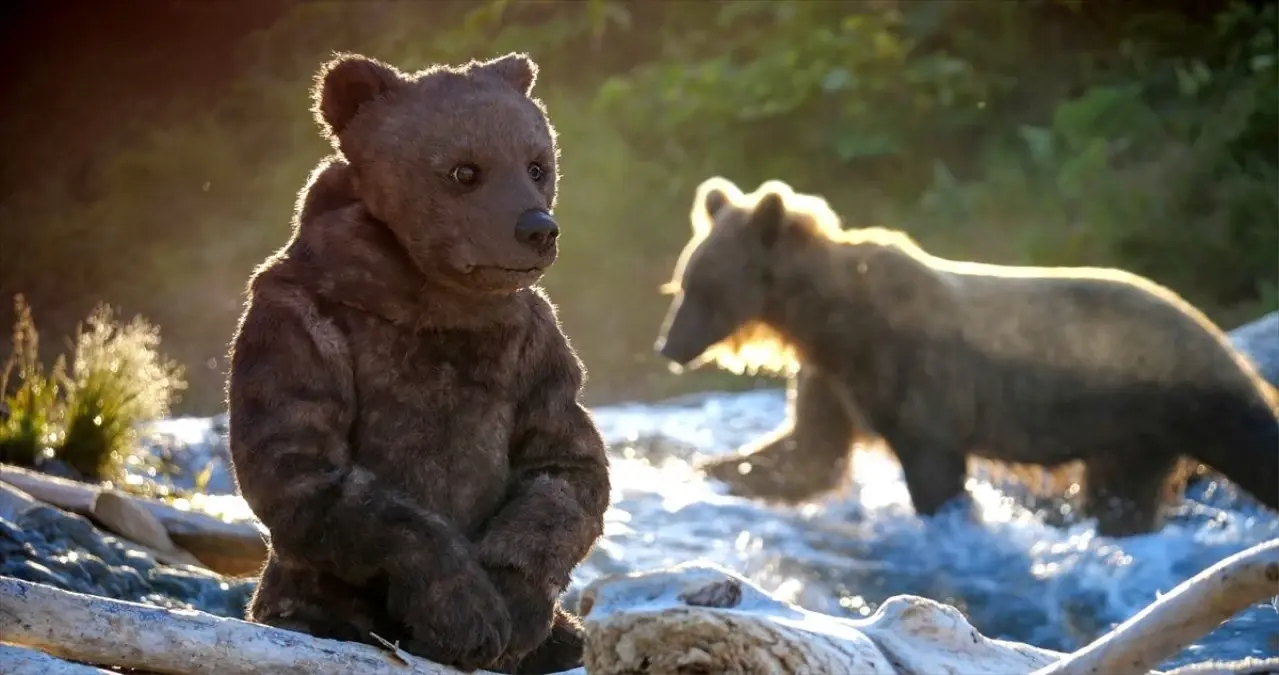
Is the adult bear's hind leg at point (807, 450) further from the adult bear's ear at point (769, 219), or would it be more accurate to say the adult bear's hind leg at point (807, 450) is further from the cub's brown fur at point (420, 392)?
the cub's brown fur at point (420, 392)

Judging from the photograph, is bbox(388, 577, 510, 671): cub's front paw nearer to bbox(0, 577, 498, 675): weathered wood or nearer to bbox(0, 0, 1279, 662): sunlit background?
bbox(0, 577, 498, 675): weathered wood

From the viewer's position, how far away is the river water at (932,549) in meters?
6.51

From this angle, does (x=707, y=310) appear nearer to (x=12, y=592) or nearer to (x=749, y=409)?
(x=749, y=409)

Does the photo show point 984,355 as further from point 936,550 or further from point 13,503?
point 13,503

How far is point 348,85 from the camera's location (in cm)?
301

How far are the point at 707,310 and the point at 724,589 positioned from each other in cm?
526

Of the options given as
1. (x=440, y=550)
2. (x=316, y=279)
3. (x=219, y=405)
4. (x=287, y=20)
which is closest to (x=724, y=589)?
(x=440, y=550)

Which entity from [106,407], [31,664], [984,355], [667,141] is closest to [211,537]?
[106,407]

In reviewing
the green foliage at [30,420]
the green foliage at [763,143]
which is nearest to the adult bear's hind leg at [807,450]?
the green foliage at [30,420]

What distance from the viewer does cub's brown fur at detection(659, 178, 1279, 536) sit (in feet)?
23.6

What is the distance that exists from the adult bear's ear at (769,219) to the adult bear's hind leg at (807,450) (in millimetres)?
678

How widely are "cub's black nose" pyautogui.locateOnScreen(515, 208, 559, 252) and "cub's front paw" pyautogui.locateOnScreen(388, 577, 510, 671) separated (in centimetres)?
62

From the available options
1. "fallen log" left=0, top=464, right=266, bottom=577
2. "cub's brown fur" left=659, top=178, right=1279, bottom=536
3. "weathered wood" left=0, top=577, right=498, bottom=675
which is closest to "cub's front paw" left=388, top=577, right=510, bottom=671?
"weathered wood" left=0, top=577, right=498, bottom=675

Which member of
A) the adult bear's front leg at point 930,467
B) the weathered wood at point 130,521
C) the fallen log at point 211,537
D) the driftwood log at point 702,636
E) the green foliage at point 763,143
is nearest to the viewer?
the driftwood log at point 702,636
